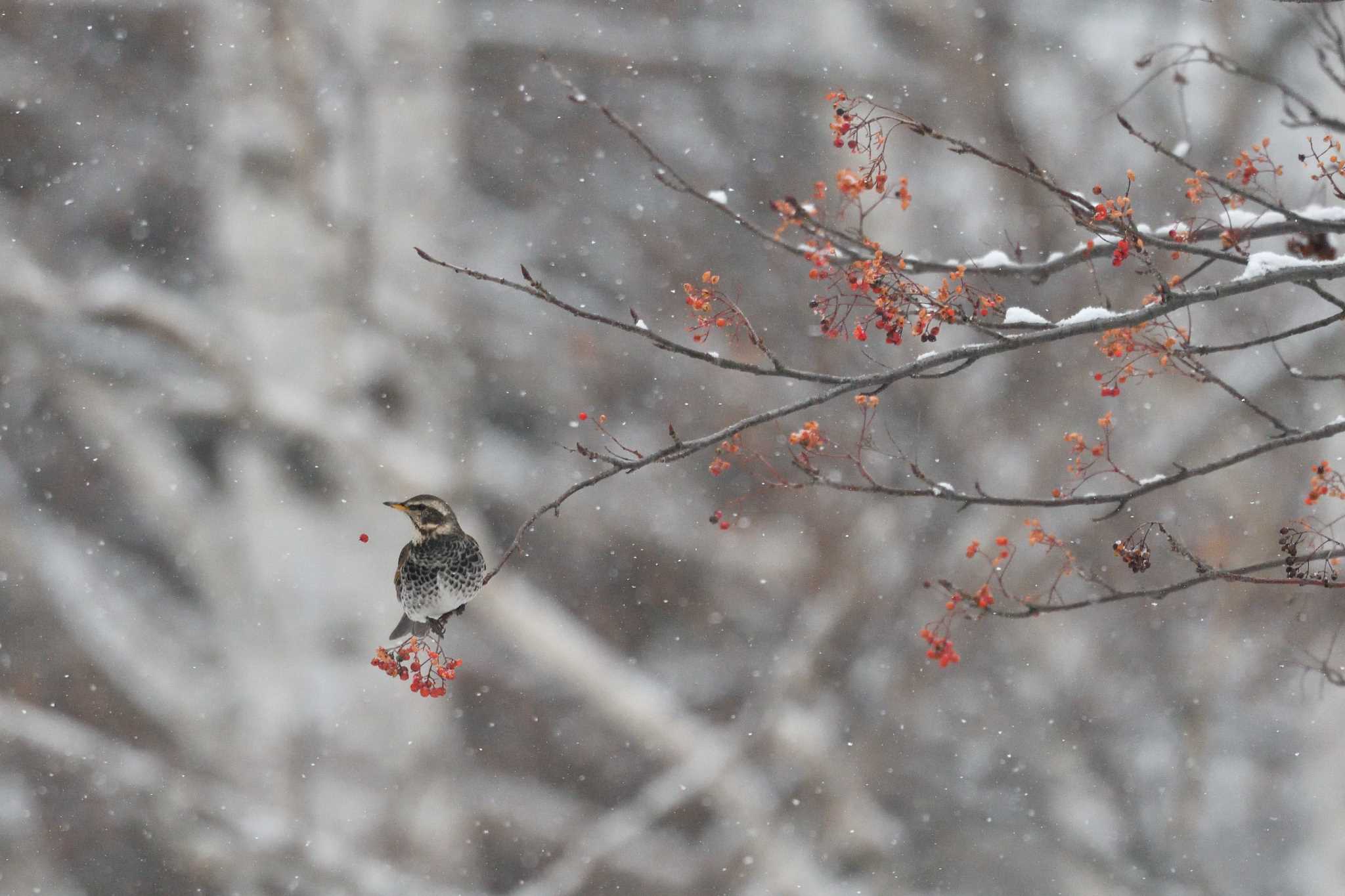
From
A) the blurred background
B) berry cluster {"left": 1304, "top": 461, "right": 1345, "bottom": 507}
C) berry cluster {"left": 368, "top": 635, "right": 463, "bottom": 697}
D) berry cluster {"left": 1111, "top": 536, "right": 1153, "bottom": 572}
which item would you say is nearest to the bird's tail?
berry cluster {"left": 368, "top": 635, "right": 463, "bottom": 697}

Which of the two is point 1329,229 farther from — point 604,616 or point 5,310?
point 5,310

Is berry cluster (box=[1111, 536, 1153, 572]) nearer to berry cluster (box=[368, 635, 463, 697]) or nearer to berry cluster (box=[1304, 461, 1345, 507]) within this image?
berry cluster (box=[1304, 461, 1345, 507])

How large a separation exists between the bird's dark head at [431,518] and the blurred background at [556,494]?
3.55 metres

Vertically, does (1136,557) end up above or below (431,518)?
below

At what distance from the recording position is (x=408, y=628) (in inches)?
120

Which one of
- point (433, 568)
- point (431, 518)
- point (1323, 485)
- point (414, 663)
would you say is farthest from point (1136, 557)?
point (431, 518)

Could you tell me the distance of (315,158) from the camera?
23.0 ft

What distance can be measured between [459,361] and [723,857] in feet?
11.4

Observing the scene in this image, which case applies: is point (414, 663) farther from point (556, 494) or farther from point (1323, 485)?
point (556, 494)

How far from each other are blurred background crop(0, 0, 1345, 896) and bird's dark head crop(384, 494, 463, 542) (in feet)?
11.7

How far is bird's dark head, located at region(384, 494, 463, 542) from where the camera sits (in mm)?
3043

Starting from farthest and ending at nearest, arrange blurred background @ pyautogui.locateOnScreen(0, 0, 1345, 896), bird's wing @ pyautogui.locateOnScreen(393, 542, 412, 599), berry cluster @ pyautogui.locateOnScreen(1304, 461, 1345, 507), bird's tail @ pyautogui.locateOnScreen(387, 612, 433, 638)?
blurred background @ pyautogui.locateOnScreen(0, 0, 1345, 896)
bird's wing @ pyautogui.locateOnScreen(393, 542, 412, 599)
bird's tail @ pyautogui.locateOnScreen(387, 612, 433, 638)
berry cluster @ pyautogui.locateOnScreen(1304, 461, 1345, 507)

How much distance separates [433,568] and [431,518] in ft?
0.75

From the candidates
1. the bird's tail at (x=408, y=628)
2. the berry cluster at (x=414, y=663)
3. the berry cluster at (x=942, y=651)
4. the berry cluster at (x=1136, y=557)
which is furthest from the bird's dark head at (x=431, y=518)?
the berry cluster at (x=1136, y=557)
